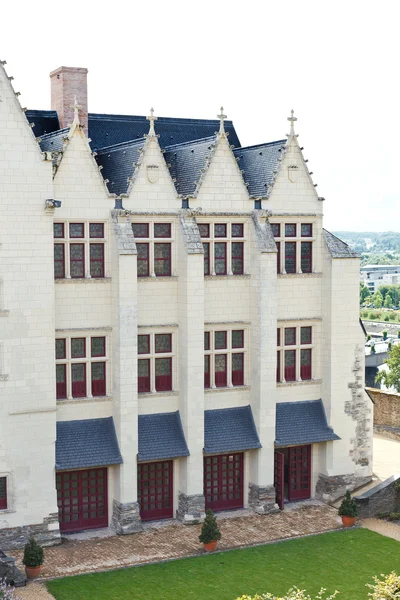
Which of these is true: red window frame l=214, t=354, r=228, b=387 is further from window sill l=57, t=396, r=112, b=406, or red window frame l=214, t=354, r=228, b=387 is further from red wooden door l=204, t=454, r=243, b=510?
window sill l=57, t=396, r=112, b=406

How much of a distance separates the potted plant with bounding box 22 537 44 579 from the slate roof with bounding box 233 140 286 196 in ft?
55.3

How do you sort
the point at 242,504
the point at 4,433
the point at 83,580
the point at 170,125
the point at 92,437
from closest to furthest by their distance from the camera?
the point at 83,580, the point at 4,433, the point at 92,437, the point at 242,504, the point at 170,125

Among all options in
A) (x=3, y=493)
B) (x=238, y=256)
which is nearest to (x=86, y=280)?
(x=238, y=256)

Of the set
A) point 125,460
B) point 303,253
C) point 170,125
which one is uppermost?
point 170,125

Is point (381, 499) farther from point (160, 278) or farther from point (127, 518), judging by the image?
point (160, 278)

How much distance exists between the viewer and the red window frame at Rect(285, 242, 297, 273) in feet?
124

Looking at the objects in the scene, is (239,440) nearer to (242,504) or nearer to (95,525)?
(242,504)

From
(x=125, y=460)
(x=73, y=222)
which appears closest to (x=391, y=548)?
(x=125, y=460)

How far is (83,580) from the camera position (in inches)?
1159

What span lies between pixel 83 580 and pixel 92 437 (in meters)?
6.20

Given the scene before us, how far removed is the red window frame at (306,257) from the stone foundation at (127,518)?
1229 cm

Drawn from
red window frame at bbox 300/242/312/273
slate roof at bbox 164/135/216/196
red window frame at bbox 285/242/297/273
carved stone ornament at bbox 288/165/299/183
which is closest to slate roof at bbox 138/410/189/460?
red window frame at bbox 285/242/297/273

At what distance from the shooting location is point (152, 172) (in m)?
34.8

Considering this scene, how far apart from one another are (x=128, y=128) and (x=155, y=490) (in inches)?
698
